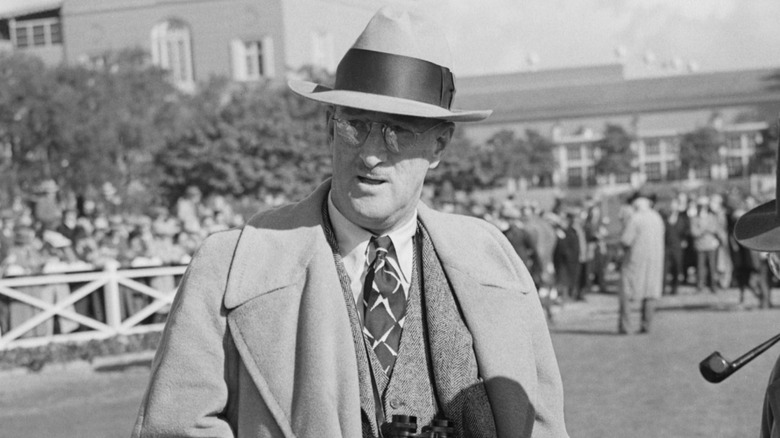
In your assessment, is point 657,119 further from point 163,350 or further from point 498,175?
point 163,350

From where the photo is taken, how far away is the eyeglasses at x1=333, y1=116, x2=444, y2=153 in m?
3.25

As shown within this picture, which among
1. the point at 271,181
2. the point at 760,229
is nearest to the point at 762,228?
the point at 760,229

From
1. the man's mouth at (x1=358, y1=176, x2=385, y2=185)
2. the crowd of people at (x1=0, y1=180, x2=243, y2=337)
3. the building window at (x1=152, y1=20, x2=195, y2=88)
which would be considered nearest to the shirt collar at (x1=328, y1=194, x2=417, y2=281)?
the man's mouth at (x1=358, y1=176, x2=385, y2=185)

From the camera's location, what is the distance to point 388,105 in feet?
10.5

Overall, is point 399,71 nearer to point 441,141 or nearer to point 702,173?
point 441,141

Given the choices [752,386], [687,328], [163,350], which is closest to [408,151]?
[163,350]

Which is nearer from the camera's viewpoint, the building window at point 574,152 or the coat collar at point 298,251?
the coat collar at point 298,251

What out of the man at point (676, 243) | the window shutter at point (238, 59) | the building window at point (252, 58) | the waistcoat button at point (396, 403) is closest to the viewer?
the waistcoat button at point (396, 403)

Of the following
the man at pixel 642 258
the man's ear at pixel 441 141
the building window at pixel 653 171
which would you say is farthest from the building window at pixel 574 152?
the man's ear at pixel 441 141

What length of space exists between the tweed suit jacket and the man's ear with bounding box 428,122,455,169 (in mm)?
216

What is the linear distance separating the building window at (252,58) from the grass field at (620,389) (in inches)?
2321

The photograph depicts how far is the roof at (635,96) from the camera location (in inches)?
3322

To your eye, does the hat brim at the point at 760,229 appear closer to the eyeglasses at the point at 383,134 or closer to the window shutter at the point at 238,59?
the eyeglasses at the point at 383,134

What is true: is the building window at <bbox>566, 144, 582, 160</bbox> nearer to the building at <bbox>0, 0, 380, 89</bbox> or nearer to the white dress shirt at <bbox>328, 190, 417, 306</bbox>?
the building at <bbox>0, 0, 380, 89</bbox>
